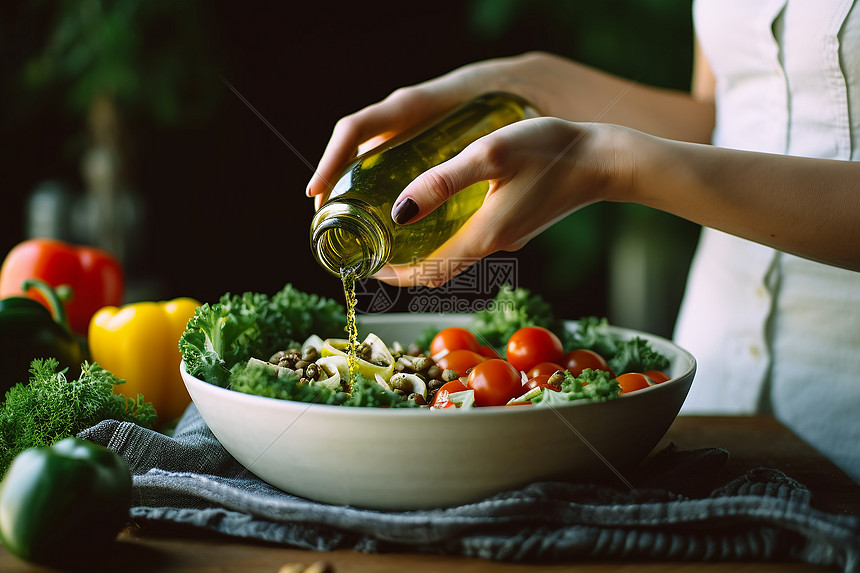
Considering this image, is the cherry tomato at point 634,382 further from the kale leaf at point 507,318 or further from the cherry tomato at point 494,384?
the kale leaf at point 507,318

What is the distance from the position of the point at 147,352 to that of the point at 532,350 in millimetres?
750

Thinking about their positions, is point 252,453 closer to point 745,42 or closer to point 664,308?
point 745,42

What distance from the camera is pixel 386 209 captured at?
1.07 m

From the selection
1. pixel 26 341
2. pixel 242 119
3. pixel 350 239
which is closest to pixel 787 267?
pixel 350 239

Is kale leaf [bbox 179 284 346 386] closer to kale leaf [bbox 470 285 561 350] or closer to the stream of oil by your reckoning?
the stream of oil

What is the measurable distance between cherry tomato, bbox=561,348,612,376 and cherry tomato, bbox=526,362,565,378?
0.06 metres

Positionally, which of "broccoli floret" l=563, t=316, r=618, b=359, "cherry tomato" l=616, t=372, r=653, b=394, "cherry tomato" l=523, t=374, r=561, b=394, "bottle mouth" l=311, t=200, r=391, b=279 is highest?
"bottle mouth" l=311, t=200, r=391, b=279

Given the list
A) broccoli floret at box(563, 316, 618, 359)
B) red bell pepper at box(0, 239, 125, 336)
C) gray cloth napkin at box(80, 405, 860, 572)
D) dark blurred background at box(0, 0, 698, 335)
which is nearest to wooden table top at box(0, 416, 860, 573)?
gray cloth napkin at box(80, 405, 860, 572)

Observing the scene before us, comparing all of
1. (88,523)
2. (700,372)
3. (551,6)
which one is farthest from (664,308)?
(88,523)

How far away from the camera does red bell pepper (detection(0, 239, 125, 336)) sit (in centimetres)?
183

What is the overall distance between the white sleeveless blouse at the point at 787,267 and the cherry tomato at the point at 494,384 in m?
0.68

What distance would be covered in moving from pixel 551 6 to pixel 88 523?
2547 millimetres

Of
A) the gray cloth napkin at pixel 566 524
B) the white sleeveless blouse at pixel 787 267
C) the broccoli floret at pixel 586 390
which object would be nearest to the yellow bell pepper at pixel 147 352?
the gray cloth napkin at pixel 566 524

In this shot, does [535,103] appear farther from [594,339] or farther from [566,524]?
[566,524]
